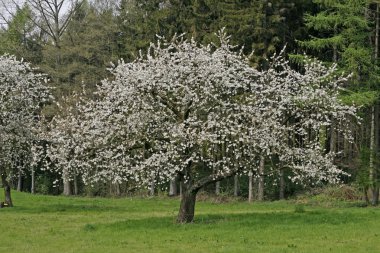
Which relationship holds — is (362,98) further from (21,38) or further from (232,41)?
(21,38)

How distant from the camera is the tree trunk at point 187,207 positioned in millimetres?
20516

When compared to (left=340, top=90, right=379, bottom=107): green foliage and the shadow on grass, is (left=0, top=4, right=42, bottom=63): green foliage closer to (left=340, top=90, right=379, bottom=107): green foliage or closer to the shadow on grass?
(left=340, top=90, right=379, bottom=107): green foliage

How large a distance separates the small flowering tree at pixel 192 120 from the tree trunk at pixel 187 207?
0.12 ft

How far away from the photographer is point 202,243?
1581 cm

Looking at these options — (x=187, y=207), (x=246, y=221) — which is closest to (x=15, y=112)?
(x=187, y=207)

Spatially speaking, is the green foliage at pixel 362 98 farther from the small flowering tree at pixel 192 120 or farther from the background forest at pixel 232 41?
the small flowering tree at pixel 192 120

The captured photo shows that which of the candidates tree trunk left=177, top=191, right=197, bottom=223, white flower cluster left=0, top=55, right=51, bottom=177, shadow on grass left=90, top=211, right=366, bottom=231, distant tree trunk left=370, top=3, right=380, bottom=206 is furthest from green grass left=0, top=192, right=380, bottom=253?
distant tree trunk left=370, top=3, right=380, bottom=206

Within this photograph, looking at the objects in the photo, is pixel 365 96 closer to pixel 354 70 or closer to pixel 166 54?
pixel 354 70

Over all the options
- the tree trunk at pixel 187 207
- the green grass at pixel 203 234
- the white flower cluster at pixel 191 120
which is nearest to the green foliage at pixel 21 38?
the green grass at pixel 203 234

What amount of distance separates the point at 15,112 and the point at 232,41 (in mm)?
13776

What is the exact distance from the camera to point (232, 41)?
1389 inches

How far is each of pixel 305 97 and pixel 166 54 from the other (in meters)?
5.15

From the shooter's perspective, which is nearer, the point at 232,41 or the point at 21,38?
the point at 232,41

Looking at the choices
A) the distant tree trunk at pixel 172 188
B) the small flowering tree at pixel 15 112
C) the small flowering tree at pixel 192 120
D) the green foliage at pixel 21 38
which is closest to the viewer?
the small flowering tree at pixel 192 120
